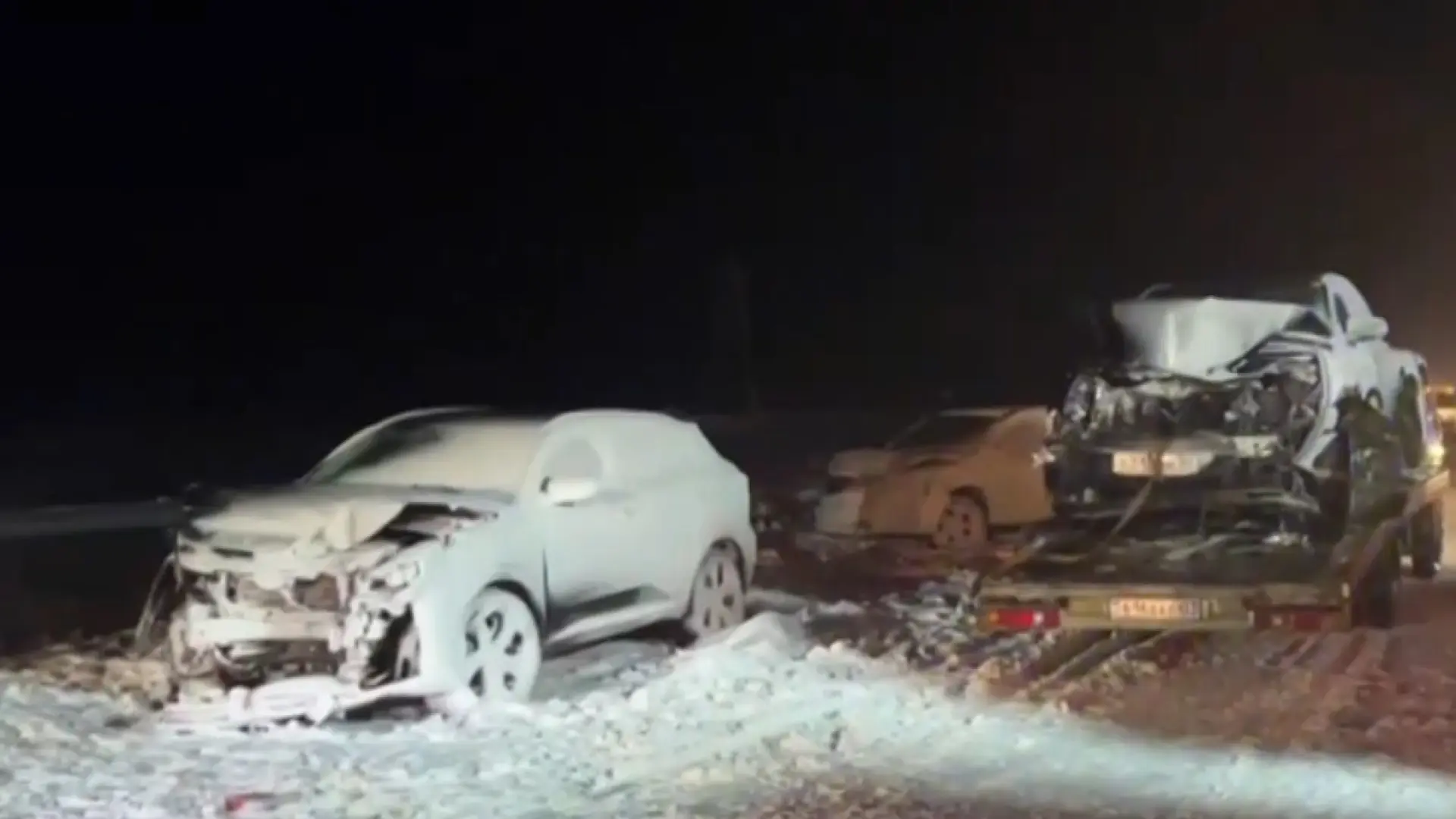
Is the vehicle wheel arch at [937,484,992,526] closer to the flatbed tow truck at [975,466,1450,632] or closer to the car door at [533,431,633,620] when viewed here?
the flatbed tow truck at [975,466,1450,632]

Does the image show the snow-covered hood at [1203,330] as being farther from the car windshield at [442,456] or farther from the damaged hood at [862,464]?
the car windshield at [442,456]

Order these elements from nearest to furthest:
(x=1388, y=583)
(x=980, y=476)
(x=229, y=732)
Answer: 1. (x=229, y=732)
2. (x=1388, y=583)
3. (x=980, y=476)

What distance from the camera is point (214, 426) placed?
131 feet

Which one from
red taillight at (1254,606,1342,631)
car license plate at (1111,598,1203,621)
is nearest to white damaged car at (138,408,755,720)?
car license plate at (1111,598,1203,621)

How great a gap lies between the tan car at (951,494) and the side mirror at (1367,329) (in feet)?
11.0

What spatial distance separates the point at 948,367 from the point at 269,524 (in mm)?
42663

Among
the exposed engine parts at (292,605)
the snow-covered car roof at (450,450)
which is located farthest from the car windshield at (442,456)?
the exposed engine parts at (292,605)

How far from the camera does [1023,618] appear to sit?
1174cm

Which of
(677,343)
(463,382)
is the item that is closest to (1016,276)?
(677,343)

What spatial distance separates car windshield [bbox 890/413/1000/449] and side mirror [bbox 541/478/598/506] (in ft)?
23.2

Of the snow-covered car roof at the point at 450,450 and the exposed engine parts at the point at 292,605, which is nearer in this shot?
the exposed engine parts at the point at 292,605

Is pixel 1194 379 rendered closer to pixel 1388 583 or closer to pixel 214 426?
pixel 1388 583

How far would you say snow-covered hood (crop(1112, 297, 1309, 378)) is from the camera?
45.5 feet

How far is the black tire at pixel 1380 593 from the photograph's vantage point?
12.2 metres
